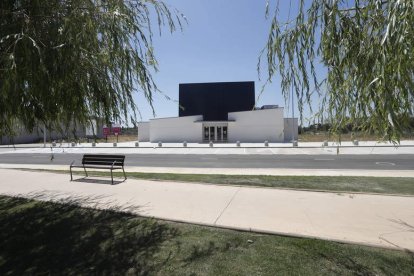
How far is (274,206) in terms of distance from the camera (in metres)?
6.64

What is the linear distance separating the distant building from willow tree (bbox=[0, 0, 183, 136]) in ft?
115

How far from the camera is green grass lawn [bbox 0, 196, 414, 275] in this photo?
154 inches

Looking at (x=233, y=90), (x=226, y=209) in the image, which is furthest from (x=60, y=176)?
(x=233, y=90)

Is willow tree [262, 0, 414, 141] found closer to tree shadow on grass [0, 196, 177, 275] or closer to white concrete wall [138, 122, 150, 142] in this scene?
tree shadow on grass [0, 196, 177, 275]

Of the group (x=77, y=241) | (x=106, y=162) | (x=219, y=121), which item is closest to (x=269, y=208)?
(x=77, y=241)

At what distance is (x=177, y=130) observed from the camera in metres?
49.8

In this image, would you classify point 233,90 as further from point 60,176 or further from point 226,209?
point 226,209

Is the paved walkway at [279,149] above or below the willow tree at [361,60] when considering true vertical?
below

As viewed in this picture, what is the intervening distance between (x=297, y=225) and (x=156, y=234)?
2.27 metres

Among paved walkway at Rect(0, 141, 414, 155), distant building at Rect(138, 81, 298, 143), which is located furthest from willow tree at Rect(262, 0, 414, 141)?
distant building at Rect(138, 81, 298, 143)

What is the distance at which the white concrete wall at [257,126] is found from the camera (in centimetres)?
4556

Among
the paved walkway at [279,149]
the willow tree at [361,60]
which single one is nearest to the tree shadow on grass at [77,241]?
the willow tree at [361,60]

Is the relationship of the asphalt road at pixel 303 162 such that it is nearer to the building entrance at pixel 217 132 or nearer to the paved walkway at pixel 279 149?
the paved walkway at pixel 279 149

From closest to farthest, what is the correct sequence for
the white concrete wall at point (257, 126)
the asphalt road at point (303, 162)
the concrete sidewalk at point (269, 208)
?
the concrete sidewalk at point (269, 208) → the asphalt road at point (303, 162) → the white concrete wall at point (257, 126)
